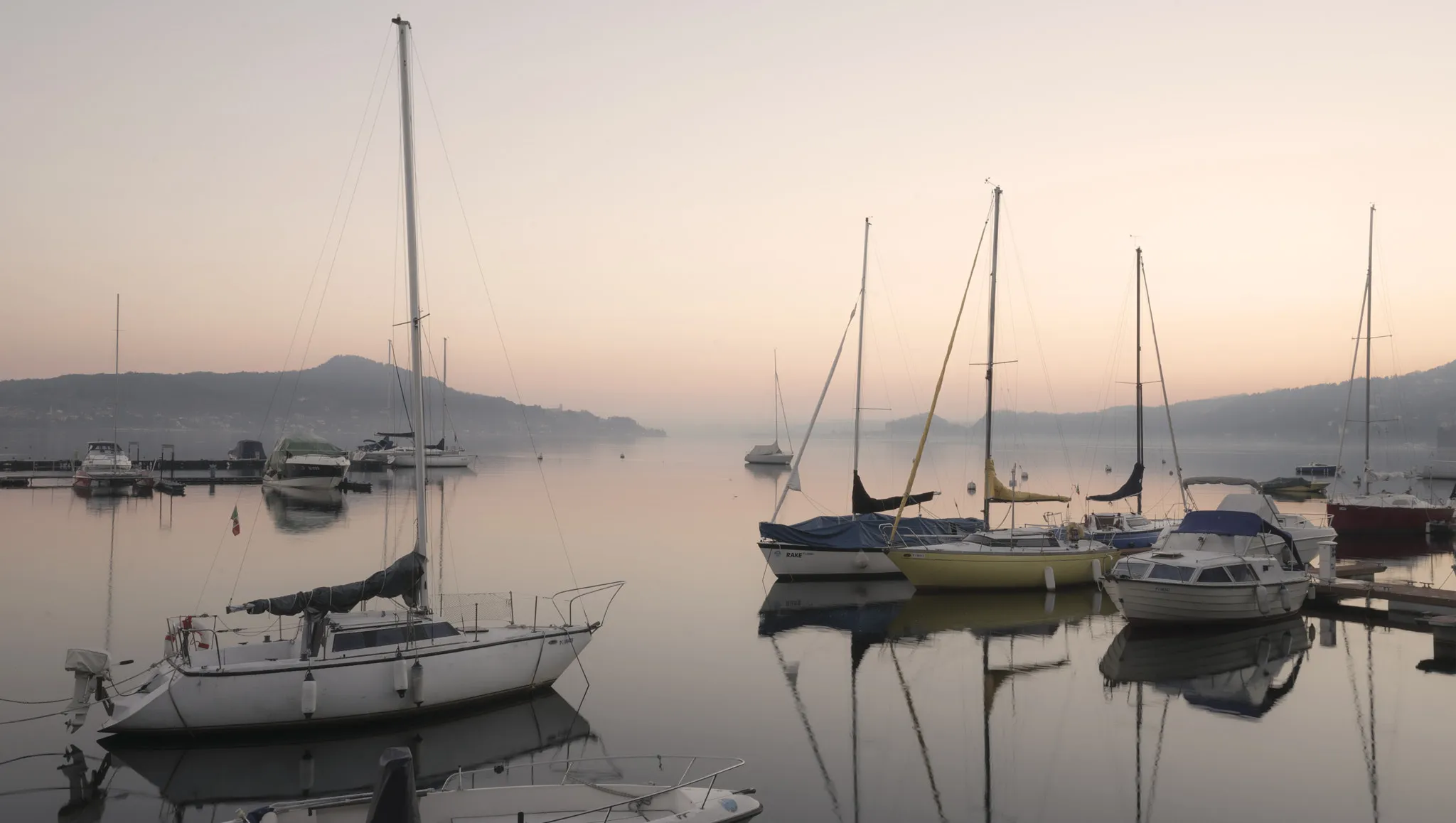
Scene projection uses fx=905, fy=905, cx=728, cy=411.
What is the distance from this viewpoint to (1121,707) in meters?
17.9

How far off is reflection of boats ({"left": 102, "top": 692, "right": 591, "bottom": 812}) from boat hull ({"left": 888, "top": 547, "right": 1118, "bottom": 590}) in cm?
1415

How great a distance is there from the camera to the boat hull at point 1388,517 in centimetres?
4641

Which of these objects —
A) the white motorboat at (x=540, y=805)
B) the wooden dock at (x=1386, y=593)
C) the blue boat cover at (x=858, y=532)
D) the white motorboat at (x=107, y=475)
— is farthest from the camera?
the white motorboat at (x=107, y=475)

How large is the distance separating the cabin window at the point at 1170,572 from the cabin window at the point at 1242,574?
1.29 meters

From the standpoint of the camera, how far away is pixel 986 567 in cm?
2822

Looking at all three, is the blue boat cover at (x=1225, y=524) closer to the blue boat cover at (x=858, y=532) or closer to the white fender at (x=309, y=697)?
the blue boat cover at (x=858, y=532)

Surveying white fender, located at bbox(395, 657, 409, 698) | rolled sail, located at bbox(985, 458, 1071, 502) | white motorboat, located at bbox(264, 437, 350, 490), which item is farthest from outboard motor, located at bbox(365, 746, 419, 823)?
white motorboat, located at bbox(264, 437, 350, 490)

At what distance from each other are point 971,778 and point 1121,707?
5.33 metres

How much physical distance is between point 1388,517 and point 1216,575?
3190 cm

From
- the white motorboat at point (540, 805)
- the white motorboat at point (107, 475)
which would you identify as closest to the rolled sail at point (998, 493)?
the white motorboat at point (540, 805)

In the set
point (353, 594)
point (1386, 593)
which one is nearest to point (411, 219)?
point (353, 594)

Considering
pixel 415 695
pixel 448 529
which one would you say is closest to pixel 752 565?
pixel 448 529

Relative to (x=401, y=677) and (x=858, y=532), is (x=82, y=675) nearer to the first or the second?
(x=401, y=677)

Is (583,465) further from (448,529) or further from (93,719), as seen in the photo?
(93,719)
